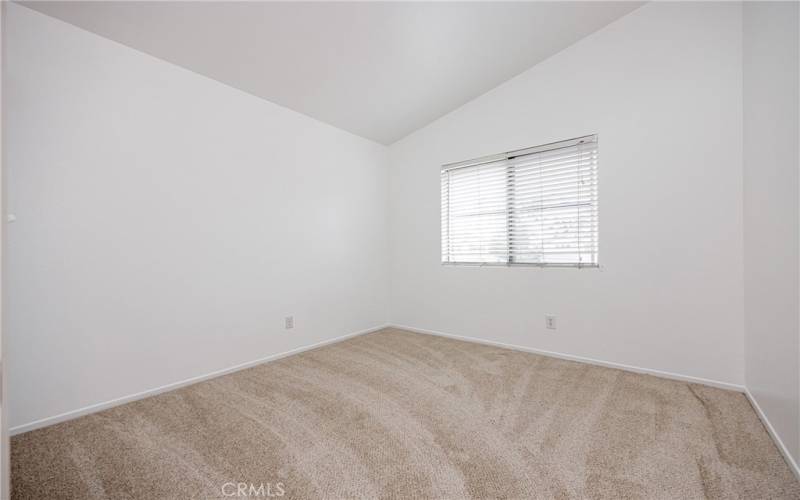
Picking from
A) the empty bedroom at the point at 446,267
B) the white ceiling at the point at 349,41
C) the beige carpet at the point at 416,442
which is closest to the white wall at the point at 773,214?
the empty bedroom at the point at 446,267

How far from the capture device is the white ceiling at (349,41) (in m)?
1.92

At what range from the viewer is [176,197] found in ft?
7.47

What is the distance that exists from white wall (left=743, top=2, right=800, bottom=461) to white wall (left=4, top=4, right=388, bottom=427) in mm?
3165

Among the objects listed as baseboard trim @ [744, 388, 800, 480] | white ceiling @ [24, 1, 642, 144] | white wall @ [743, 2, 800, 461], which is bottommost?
baseboard trim @ [744, 388, 800, 480]

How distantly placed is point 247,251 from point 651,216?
10.5 feet

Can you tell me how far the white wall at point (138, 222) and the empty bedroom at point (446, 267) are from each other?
1 centimetres

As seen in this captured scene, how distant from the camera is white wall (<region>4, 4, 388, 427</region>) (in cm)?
174

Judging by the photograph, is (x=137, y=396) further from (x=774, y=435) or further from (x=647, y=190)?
(x=647, y=190)

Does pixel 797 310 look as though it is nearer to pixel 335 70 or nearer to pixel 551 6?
pixel 551 6

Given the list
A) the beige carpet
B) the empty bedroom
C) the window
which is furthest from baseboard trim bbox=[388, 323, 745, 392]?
the window

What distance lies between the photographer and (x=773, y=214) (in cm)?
165

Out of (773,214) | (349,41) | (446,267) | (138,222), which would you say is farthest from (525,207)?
(138,222)

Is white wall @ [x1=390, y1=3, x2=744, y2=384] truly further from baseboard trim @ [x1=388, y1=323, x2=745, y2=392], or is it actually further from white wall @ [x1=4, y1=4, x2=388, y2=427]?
white wall @ [x1=4, y1=4, x2=388, y2=427]

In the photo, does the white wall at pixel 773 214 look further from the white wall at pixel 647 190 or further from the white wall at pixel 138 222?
the white wall at pixel 138 222
